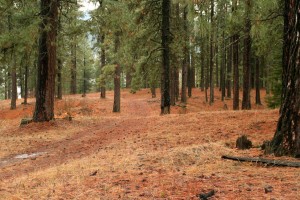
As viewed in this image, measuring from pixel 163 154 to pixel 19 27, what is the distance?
9963 mm

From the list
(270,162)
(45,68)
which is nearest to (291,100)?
(270,162)

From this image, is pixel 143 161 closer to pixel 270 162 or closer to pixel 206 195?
pixel 270 162

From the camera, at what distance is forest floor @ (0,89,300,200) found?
506 centimetres

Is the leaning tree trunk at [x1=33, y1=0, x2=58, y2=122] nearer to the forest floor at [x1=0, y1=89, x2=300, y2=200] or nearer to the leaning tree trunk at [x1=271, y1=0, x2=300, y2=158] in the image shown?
the forest floor at [x1=0, y1=89, x2=300, y2=200]

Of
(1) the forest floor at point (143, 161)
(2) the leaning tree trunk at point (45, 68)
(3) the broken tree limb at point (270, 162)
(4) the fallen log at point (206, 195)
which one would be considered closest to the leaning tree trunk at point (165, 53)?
(1) the forest floor at point (143, 161)

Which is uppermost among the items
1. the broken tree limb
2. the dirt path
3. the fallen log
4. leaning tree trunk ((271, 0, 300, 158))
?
leaning tree trunk ((271, 0, 300, 158))

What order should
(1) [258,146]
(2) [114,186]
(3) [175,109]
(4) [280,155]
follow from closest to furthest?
(2) [114,186] → (4) [280,155] → (1) [258,146] → (3) [175,109]

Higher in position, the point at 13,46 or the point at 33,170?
the point at 13,46


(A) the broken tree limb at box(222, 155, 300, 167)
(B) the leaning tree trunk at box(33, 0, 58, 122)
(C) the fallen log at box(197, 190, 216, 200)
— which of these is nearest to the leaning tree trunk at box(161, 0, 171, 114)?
(B) the leaning tree trunk at box(33, 0, 58, 122)

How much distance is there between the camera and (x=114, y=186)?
558 centimetres

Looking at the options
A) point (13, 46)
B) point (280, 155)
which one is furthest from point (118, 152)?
point (13, 46)

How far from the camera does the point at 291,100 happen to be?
6234mm

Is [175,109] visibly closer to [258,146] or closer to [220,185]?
[258,146]

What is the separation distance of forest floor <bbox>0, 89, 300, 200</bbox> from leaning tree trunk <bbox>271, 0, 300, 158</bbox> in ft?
1.04
